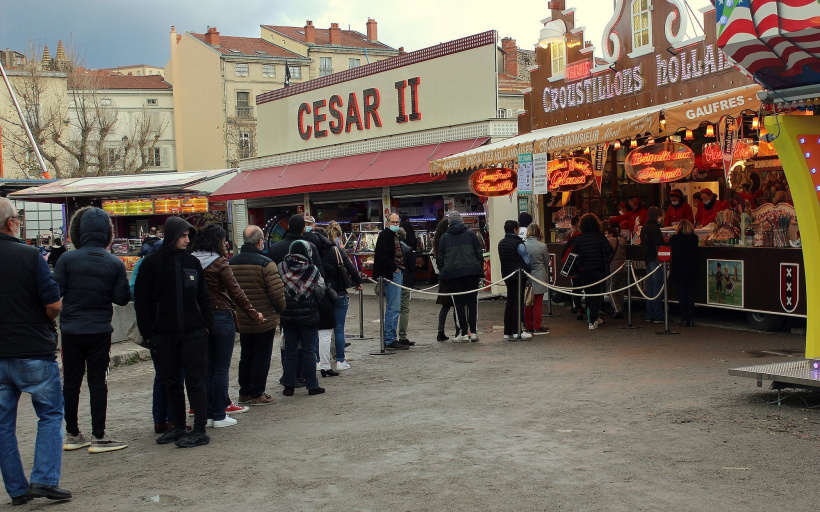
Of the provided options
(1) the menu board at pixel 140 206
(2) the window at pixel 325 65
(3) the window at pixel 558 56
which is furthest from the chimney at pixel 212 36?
(3) the window at pixel 558 56

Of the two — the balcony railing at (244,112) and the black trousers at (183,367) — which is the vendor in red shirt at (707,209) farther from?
the balcony railing at (244,112)

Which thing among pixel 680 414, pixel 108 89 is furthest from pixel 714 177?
pixel 108 89

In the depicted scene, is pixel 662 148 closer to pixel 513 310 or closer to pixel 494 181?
pixel 513 310

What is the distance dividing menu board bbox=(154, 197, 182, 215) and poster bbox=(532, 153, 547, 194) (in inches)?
795

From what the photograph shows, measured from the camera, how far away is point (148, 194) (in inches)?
1282

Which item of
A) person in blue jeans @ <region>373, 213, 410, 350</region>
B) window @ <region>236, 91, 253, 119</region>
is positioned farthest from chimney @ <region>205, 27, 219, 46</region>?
person in blue jeans @ <region>373, 213, 410, 350</region>

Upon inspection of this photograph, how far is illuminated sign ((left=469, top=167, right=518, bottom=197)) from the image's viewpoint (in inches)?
677

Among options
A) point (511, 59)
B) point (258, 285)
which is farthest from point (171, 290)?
point (511, 59)

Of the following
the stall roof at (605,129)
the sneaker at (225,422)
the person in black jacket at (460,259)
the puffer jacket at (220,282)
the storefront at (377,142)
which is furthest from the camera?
the storefront at (377,142)

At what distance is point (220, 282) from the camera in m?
7.95

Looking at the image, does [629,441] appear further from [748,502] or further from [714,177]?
[714,177]

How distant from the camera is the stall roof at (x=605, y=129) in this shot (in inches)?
426

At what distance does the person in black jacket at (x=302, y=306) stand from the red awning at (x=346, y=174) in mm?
11510

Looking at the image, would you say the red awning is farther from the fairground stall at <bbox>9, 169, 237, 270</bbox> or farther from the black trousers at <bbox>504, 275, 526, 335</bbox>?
the black trousers at <bbox>504, 275, 526, 335</bbox>
